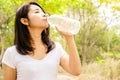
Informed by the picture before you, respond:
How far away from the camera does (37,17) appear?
1.74 metres

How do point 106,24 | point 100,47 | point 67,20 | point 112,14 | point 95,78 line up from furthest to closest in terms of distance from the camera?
point 100,47 → point 106,24 → point 112,14 → point 95,78 → point 67,20

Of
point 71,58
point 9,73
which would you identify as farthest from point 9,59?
point 71,58

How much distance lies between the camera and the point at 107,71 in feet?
23.3

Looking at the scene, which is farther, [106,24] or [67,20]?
[106,24]

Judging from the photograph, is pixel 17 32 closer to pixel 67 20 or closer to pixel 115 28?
pixel 67 20

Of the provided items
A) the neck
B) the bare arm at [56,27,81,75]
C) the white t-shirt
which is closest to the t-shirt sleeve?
the white t-shirt

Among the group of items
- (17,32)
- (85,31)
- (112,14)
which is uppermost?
(17,32)

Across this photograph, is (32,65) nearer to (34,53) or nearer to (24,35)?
(34,53)

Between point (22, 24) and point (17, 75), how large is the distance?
29cm

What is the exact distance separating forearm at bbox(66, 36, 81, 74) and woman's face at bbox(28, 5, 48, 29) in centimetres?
16

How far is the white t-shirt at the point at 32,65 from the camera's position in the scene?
5.49 ft

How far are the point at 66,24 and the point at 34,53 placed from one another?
0.80ft

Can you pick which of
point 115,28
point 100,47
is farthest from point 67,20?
point 115,28

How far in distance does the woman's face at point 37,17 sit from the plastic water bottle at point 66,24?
2.8 inches
